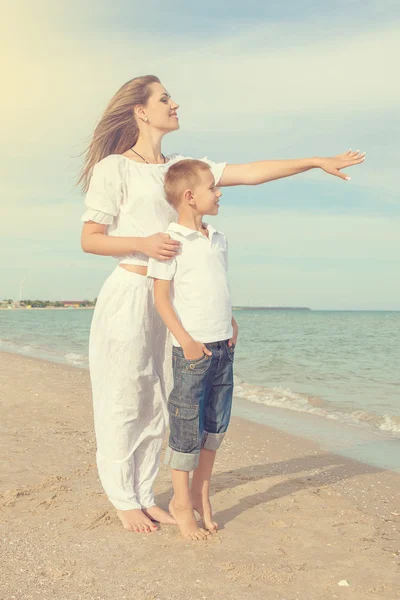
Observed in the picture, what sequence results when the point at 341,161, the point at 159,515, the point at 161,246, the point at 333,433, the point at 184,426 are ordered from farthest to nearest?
the point at 333,433
the point at 159,515
the point at 341,161
the point at 184,426
the point at 161,246

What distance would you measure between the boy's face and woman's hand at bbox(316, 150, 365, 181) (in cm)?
61

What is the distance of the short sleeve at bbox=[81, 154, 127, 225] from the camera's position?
325 centimetres

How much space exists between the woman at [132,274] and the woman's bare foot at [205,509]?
0.65ft

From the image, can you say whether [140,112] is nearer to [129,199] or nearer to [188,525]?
[129,199]

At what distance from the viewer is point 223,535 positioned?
338cm

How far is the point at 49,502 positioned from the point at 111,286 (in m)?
1.47

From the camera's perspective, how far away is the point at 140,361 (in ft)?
11.0

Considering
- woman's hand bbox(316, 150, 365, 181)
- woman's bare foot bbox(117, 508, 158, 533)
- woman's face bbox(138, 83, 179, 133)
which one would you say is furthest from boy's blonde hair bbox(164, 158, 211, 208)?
woman's bare foot bbox(117, 508, 158, 533)

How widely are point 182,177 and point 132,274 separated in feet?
1.84

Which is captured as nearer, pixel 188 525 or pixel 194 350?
pixel 194 350

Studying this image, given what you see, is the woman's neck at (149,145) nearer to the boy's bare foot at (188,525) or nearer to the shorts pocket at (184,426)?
the shorts pocket at (184,426)

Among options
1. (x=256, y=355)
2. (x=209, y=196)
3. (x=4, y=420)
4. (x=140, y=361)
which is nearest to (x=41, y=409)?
(x=4, y=420)

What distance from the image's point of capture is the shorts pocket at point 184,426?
3.14 metres

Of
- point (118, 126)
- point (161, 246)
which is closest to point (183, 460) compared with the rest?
point (161, 246)
